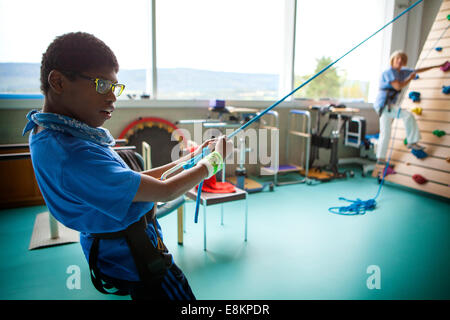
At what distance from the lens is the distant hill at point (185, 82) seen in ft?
11.7

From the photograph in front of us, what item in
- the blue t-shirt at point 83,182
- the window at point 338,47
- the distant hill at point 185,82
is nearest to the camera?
the blue t-shirt at point 83,182

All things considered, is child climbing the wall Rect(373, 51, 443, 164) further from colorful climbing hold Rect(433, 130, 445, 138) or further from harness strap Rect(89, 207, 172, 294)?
harness strap Rect(89, 207, 172, 294)

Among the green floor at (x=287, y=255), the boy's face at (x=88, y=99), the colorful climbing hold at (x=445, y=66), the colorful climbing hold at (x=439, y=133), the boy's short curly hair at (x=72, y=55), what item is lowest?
the green floor at (x=287, y=255)

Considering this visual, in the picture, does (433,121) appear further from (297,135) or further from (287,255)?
(287,255)

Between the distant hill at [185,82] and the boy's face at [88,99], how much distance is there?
3.23 m

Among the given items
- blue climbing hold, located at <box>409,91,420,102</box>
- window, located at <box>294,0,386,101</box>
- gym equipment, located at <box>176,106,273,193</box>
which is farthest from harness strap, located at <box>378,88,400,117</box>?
gym equipment, located at <box>176,106,273,193</box>

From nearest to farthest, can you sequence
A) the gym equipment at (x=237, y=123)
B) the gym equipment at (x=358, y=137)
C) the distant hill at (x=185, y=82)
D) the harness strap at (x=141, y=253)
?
the harness strap at (x=141, y=253)
the distant hill at (x=185, y=82)
the gym equipment at (x=237, y=123)
the gym equipment at (x=358, y=137)

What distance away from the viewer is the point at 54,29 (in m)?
3.58

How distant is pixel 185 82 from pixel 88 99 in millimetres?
3573

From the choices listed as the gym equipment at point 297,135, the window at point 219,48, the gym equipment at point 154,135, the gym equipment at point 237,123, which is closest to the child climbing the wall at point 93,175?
the gym equipment at point 237,123

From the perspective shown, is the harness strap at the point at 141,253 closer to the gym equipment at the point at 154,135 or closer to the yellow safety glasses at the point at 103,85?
the yellow safety glasses at the point at 103,85

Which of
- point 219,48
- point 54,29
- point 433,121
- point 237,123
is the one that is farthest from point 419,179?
point 54,29

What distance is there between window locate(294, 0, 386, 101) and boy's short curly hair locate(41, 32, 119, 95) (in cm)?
463

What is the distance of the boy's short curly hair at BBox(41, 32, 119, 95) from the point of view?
830mm
